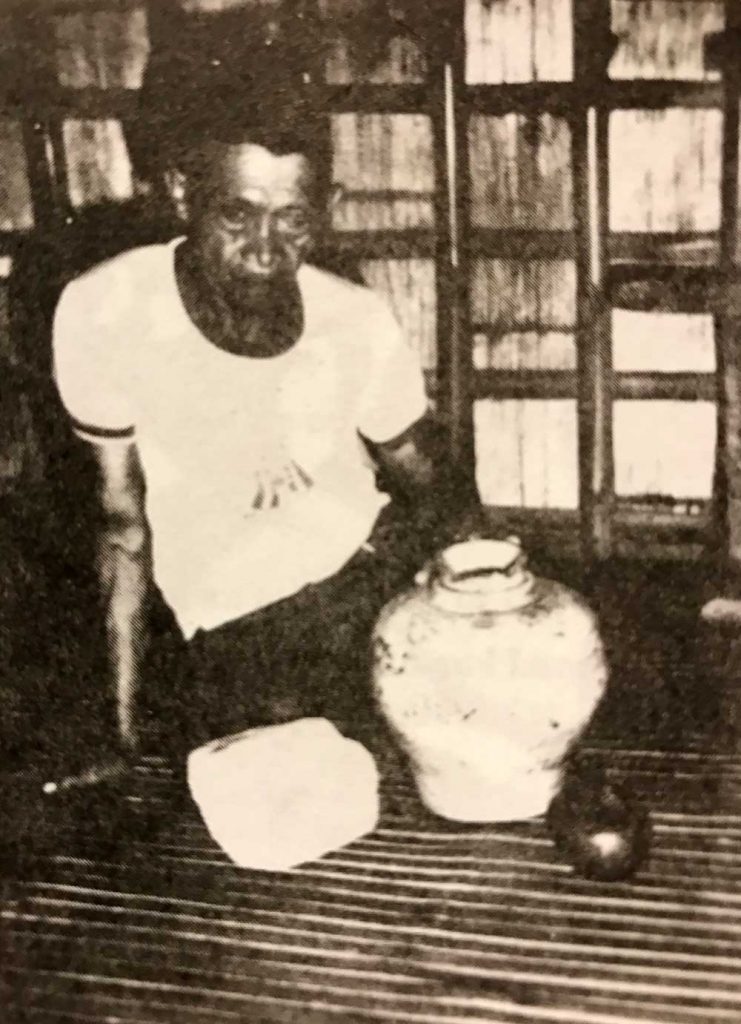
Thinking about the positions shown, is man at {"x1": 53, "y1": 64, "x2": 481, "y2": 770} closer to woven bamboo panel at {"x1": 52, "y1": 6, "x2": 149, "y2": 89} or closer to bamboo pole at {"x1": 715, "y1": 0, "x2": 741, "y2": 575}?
woven bamboo panel at {"x1": 52, "y1": 6, "x2": 149, "y2": 89}

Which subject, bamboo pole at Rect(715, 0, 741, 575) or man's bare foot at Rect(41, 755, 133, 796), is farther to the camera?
man's bare foot at Rect(41, 755, 133, 796)

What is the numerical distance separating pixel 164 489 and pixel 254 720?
18 centimetres

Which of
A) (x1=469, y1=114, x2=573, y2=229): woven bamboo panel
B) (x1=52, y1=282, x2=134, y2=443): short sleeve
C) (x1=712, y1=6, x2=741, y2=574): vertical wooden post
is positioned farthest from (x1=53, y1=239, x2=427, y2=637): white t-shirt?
(x1=712, y1=6, x2=741, y2=574): vertical wooden post

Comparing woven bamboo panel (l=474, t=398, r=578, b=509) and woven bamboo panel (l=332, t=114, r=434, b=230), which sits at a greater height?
woven bamboo panel (l=332, t=114, r=434, b=230)

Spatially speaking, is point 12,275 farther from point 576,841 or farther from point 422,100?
point 576,841

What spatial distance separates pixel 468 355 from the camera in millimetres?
723

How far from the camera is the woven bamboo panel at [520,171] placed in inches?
26.9

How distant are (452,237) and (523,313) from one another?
0.07 m

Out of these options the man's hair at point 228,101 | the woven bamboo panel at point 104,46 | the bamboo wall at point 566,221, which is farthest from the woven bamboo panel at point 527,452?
the woven bamboo panel at point 104,46

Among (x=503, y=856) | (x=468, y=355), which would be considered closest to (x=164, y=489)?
Result: (x=468, y=355)

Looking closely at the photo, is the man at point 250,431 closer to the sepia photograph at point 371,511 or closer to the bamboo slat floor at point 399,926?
the sepia photograph at point 371,511

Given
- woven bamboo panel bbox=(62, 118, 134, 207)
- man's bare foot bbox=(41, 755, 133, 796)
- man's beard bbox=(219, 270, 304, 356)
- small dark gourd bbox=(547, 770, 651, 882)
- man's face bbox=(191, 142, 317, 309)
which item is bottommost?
small dark gourd bbox=(547, 770, 651, 882)

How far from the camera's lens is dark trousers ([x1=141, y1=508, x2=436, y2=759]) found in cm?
73

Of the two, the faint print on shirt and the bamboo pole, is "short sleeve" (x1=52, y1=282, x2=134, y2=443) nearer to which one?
the faint print on shirt
